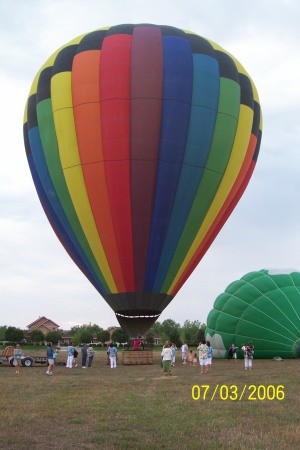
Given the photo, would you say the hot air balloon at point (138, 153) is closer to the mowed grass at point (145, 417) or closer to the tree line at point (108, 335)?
the mowed grass at point (145, 417)

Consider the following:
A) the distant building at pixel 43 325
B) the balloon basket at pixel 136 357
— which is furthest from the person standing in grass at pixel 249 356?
the distant building at pixel 43 325

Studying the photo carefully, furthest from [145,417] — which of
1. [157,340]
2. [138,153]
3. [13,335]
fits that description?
[157,340]

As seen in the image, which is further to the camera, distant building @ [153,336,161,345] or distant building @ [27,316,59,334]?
distant building @ [27,316,59,334]

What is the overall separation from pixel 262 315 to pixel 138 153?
9.40 metres

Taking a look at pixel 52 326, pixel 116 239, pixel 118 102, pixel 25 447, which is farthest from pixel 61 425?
pixel 52 326

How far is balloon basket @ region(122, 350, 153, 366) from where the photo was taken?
68.4 feet

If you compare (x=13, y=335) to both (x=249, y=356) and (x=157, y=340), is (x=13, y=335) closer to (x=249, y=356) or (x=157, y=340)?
(x=157, y=340)

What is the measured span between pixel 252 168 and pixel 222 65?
168 inches

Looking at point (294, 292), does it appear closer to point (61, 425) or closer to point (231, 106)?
point (231, 106)
